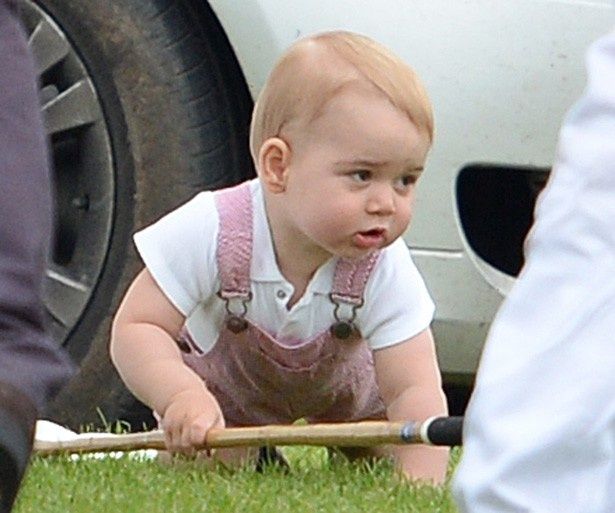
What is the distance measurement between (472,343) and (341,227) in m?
0.75

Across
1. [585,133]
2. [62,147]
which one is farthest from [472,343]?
[585,133]

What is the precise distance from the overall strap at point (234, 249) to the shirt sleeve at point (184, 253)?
0.05ft

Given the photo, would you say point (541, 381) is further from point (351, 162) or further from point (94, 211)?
point (94, 211)

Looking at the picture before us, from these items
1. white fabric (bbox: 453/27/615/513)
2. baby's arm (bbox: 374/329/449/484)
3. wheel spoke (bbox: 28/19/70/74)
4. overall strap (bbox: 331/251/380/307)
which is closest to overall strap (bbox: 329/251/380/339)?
overall strap (bbox: 331/251/380/307)

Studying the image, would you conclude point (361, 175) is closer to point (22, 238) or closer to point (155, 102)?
point (155, 102)

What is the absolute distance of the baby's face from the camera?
389 cm

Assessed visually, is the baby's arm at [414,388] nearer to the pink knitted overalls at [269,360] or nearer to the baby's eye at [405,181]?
the pink knitted overalls at [269,360]

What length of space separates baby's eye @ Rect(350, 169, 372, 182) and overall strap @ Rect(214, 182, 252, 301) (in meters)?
0.32

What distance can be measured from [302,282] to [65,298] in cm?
66

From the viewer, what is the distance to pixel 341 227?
12.9 ft

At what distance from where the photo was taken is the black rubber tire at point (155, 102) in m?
4.58

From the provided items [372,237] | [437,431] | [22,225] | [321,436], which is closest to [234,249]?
[372,237]

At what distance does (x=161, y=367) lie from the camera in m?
4.07

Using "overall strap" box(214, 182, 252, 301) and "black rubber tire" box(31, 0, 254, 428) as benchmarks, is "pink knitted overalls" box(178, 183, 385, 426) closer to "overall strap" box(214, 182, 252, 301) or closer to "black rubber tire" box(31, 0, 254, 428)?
"overall strap" box(214, 182, 252, 301)
